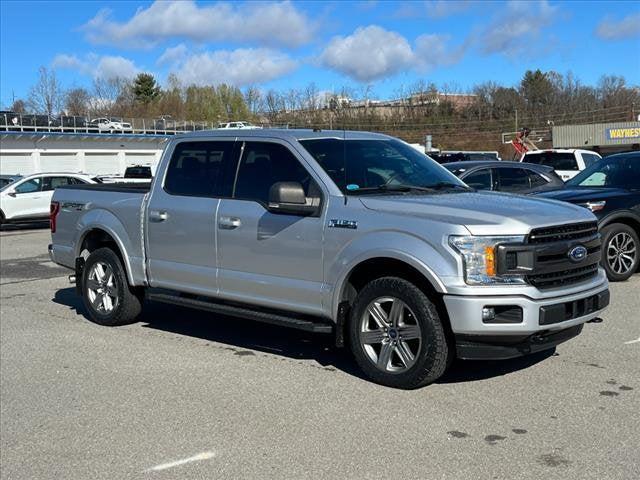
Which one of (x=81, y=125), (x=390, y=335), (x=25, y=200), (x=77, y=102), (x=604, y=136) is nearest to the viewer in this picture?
(x=390, y=335)

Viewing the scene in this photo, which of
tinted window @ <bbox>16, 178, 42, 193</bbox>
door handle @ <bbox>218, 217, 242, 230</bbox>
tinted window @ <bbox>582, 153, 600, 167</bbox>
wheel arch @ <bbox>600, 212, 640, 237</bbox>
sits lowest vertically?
wheel arch @ <bbox>600, 212, 640, 237</bbox>

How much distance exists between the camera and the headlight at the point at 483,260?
488cm

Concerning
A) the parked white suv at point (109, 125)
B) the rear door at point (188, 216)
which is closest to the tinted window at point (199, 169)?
the rear door at point (188, 216)

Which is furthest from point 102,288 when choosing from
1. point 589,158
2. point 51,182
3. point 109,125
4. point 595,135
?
point 109,125

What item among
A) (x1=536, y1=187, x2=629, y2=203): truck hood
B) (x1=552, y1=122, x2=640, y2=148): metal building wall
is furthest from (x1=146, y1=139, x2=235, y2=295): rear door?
(x1=552, y1=122, x2=640, y2=148): metal building wall

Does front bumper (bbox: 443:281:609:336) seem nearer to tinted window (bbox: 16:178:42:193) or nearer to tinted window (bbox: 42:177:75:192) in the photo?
tinted window (bbox: 42:177:75:192)

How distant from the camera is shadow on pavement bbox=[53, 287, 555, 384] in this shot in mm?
5852

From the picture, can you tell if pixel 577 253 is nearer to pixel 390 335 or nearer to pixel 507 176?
pixel 390 335

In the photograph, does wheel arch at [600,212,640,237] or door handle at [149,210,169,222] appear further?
wheel arch at [600,212,640,237]

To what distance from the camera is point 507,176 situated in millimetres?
13539

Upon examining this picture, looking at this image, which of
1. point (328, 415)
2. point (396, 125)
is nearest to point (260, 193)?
point (328, 415)

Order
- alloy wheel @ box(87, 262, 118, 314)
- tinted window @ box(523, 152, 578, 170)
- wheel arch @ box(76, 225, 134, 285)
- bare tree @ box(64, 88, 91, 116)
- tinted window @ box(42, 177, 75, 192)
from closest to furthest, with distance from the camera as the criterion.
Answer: wheel arch @ box(76, 225, 134, 285)
alloy wheel @ box(87, 262, 118, 314)
tinted window @ box(523, 152, 578, 170)
tinted window @ box(42, 177, 75, 192)
bare tree @ box(64, 88, 91, 116)

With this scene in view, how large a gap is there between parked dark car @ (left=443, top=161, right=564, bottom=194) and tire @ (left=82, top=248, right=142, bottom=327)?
7480 millimetres

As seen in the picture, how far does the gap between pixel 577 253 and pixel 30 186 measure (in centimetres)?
1899
